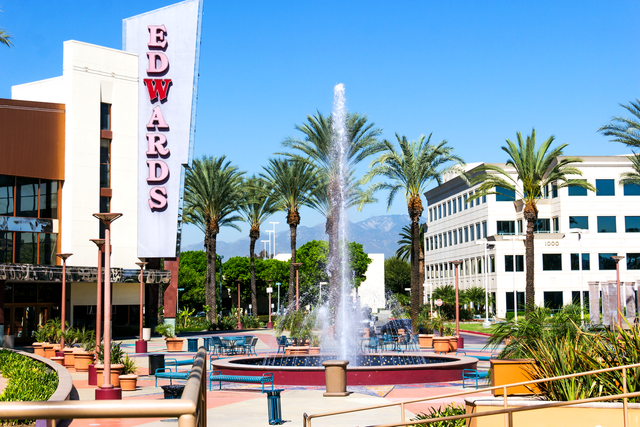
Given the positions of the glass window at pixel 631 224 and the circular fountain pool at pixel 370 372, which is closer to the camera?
the circular fountain pool at pixel 370 372

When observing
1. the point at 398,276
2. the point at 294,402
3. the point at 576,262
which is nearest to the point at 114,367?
the point at 294,402

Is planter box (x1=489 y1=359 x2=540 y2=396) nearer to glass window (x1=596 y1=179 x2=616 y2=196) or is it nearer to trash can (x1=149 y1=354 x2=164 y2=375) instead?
trash can (x1=149 y1=354 x2=164 y2=375)

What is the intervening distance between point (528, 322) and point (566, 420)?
7.16 m

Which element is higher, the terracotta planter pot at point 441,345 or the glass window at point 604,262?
the glass window at point 604,262

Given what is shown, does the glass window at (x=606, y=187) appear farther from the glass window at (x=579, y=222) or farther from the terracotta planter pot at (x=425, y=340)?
the terracotta planter pot at (x=425, y=340)

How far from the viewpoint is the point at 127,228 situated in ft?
164

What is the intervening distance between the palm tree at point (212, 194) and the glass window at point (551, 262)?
1452 inches

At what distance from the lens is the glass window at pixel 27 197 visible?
1794 inches

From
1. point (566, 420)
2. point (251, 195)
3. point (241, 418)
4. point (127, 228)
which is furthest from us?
point (251, 195)

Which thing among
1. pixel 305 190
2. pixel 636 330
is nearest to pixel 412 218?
pixel 305 190

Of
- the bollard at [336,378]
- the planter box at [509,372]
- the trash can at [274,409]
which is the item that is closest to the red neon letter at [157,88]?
the bollard at [336,378]

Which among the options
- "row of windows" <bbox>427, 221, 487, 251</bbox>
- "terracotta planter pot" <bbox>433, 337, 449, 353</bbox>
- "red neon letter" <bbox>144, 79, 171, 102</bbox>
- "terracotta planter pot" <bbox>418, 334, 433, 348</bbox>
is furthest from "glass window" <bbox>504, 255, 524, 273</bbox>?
"terracotta planter pot" <bbox>433, 337, 449, 353</bbox>

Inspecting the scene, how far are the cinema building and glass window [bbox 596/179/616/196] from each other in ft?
160

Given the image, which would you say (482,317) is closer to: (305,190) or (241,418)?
(305,190)
